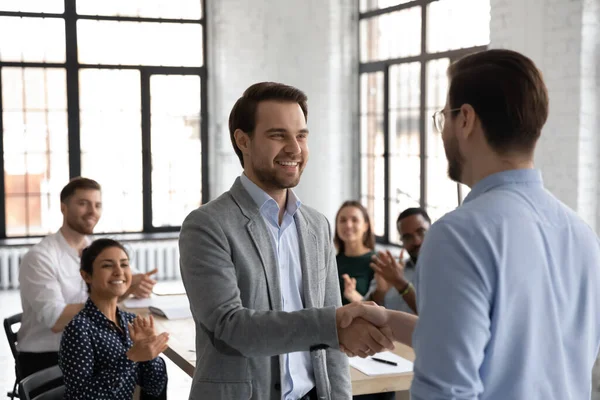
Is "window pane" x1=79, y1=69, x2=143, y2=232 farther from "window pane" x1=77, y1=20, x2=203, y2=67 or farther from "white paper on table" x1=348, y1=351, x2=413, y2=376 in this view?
"white paper on table" x1=348, y1=351, x2=413, y2=376

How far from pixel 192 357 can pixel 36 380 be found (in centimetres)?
63

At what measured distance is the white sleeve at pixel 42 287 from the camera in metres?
3.94

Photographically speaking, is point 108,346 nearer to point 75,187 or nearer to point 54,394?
point 54,394

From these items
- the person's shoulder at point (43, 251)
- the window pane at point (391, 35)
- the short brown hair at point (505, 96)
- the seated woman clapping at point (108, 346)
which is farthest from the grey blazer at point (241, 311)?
the window pane at point (391, 35)

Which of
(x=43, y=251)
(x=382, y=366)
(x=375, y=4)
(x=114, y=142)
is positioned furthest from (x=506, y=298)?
(x=114, y=142)

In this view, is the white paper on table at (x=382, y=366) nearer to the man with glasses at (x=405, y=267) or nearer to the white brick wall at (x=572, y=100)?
the man with glasses at (x=405, y=267)

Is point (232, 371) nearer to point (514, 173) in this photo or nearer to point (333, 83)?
point (514, 173)

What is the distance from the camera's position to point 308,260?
2.18 meters

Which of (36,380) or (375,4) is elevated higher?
(375,4)

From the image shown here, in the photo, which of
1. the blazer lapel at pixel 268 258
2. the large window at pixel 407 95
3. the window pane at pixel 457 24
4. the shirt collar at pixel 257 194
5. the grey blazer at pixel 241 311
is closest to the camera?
the grey blazer at pixel 241 311

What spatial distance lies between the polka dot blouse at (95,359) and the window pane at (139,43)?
21.8ft

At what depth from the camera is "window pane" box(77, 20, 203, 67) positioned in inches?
366

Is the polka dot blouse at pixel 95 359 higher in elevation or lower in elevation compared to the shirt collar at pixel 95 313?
lower

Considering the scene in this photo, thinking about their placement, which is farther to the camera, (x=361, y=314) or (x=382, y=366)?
(x=382, y=366)
